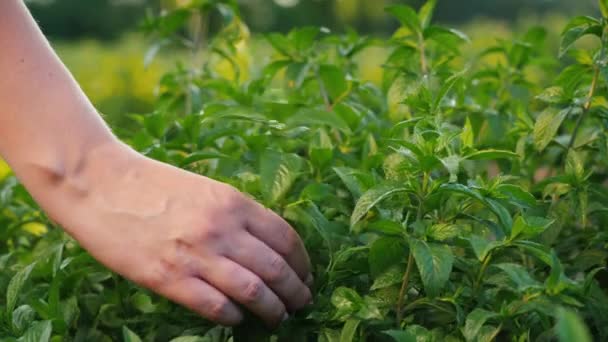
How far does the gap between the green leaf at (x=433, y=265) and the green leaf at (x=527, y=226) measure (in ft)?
0.35

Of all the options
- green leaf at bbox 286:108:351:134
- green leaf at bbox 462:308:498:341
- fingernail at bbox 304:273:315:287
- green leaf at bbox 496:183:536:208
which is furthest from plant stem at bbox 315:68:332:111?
green leaf at bbox 462:308:498:341

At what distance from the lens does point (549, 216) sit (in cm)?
164

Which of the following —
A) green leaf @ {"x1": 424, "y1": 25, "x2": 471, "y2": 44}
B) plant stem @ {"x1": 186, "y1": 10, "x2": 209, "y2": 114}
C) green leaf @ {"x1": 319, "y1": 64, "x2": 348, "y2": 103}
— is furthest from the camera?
plant stem @ {"x1": 186, "y1": 10, "x2": 209, "y2": 114}

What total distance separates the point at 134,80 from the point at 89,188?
6.03 m

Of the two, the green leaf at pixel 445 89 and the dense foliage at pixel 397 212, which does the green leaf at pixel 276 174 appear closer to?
the dense foliage at pixel 397 212

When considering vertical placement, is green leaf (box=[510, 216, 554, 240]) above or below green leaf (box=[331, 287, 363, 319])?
above

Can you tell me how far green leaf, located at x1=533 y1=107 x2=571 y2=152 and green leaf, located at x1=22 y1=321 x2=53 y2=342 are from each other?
97 centimetres

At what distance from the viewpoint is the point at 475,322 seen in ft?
4.38

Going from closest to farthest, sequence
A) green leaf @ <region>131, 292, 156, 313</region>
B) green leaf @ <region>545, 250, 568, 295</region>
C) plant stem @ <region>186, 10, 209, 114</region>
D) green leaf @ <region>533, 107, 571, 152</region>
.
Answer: green leaf @ <region>545, 250, 568, 295</region>, green leaf @ <region>131, 292, 156, 313</region>, green leaf @ <region>533, 107, 571, 152</region>, plant stem @ <region>186, 10, 209, 114</region>

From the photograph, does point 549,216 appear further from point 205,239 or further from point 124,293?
point 124,293

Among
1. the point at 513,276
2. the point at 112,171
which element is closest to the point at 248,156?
the point at 112,171

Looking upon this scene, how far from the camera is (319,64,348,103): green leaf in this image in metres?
2.03

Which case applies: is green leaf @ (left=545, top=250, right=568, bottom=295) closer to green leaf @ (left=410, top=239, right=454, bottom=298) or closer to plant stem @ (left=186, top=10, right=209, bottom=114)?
green leaf @ (left=410, top=239, right=454, bottom=298)

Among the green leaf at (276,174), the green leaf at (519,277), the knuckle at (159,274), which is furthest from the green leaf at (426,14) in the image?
the knuckle at (159,274)
